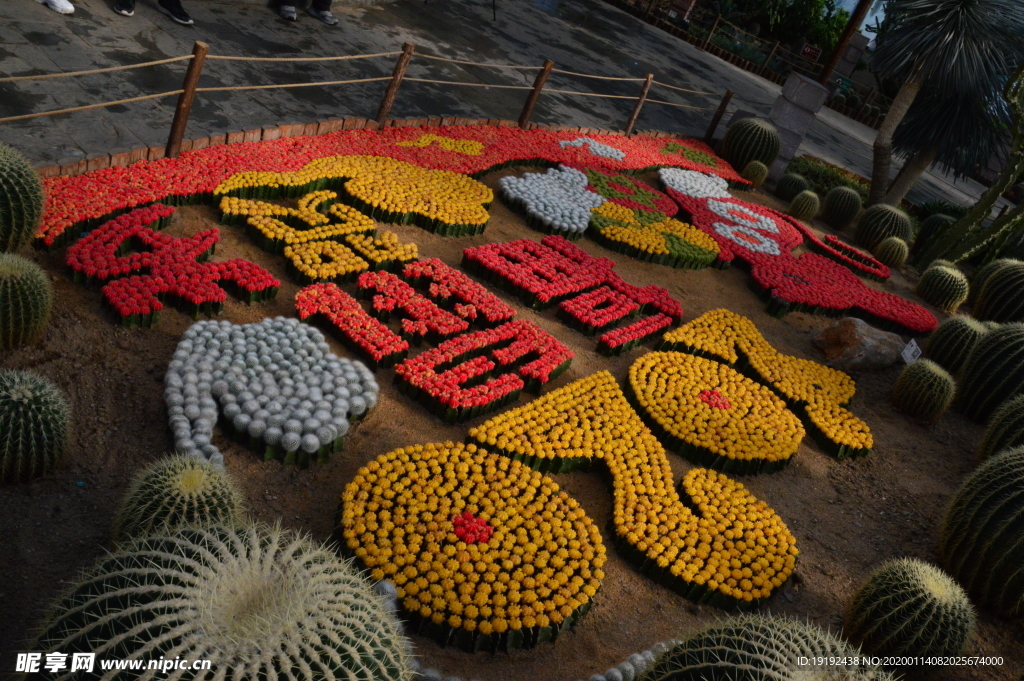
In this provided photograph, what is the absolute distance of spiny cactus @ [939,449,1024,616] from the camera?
509 cm

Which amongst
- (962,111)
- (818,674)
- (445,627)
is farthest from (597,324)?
(962,111)

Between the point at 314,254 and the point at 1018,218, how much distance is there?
1054 centimetres

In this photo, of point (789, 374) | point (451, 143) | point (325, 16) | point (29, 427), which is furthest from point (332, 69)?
point (29, 427)

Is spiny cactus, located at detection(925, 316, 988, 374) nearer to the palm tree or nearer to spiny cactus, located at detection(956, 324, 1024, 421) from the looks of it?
spiny cactus, located at detection(956, 324, 1024, 421)

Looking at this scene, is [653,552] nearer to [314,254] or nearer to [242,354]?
[242,354]

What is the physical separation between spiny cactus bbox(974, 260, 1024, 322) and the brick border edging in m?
6.52

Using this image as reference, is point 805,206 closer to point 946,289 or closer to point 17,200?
point 946,289

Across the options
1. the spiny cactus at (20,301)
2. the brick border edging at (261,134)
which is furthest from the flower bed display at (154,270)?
the brick border edging at (261,134)

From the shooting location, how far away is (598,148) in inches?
482

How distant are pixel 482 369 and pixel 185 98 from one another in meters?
4.04

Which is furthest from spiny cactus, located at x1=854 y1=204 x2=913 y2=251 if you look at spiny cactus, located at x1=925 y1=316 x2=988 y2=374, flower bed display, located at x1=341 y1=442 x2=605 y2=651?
flower bed display, located at x1=341 y1=442 x2=605 y2=651

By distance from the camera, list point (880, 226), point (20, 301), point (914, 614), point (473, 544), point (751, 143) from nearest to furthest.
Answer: point (914, 614)
point (473, 544)
point (20, 301)
point (880, 226)
point (751, 143)

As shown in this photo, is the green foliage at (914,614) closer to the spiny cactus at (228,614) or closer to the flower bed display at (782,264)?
the spiny cactus at (228,614)

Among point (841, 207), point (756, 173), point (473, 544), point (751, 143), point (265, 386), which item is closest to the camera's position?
point (473, 544)
